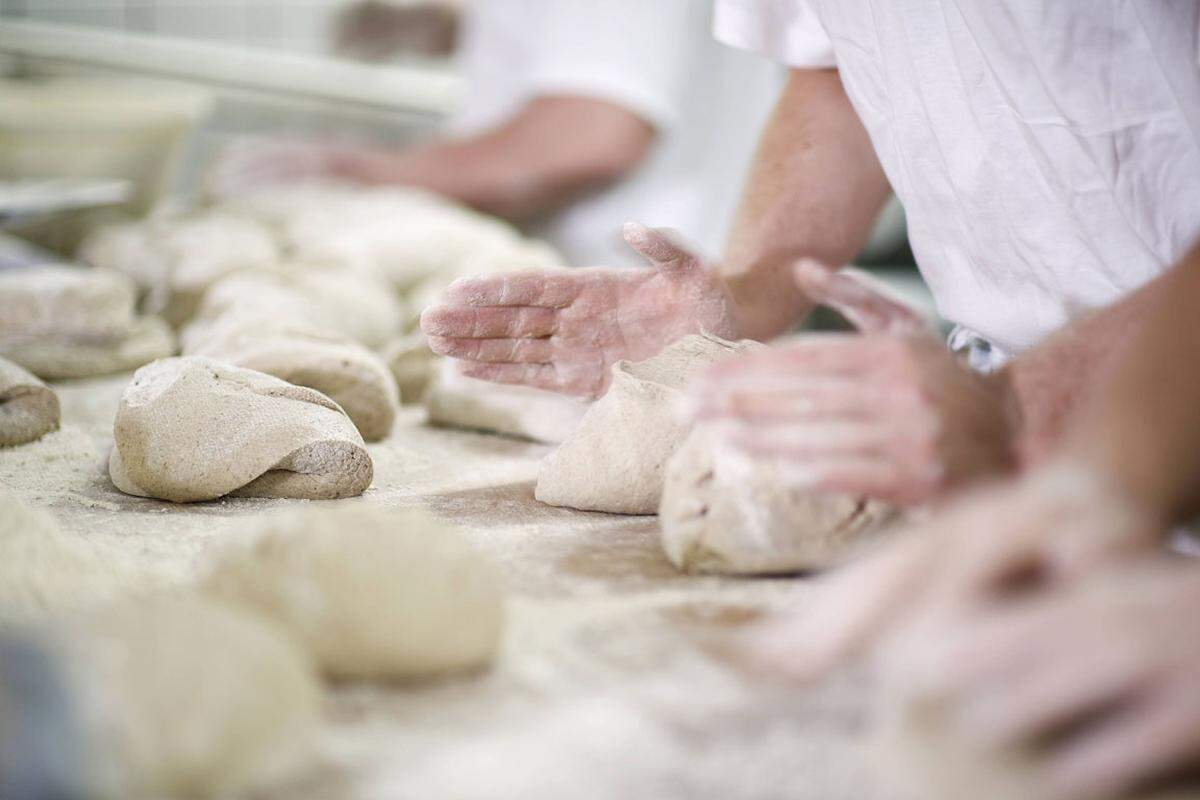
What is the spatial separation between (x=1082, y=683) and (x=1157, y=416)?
0.27 m

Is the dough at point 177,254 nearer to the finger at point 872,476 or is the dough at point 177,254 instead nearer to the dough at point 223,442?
the dough at point 223,442

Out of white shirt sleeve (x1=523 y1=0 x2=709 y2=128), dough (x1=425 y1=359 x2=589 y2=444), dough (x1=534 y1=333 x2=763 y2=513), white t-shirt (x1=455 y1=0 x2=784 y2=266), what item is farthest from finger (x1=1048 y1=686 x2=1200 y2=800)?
white shirt sleeve (x1=523 y1=0 x2=709 y2=128)

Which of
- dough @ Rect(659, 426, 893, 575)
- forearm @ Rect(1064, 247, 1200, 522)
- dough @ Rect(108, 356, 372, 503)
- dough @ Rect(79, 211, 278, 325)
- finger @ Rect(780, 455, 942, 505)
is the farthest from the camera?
dough @ Rect(79, 211, 278, 325)

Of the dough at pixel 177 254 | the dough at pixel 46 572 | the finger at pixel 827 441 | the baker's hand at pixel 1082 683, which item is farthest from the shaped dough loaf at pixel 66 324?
the baker's hand at pixel 1082 683

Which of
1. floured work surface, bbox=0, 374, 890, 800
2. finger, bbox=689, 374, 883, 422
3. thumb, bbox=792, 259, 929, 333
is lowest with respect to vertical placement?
floured work surface, bbox=0, 374, 890, 800

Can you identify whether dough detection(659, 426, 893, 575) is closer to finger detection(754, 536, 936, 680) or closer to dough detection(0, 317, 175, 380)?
finger detection(754, 536, 936, 680)

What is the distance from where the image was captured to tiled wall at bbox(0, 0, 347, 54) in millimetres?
4785

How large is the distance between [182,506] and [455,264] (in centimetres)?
149

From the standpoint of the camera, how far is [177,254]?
2.56 meters

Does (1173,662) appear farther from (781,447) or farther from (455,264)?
(455,264)

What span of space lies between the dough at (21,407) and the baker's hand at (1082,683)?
1.35 m

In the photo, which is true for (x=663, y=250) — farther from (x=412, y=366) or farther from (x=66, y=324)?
(x=66, y=324)

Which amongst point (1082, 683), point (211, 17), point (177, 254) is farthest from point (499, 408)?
point (211, 17)

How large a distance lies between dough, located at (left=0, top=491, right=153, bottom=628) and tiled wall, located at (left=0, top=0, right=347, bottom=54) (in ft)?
14.1
